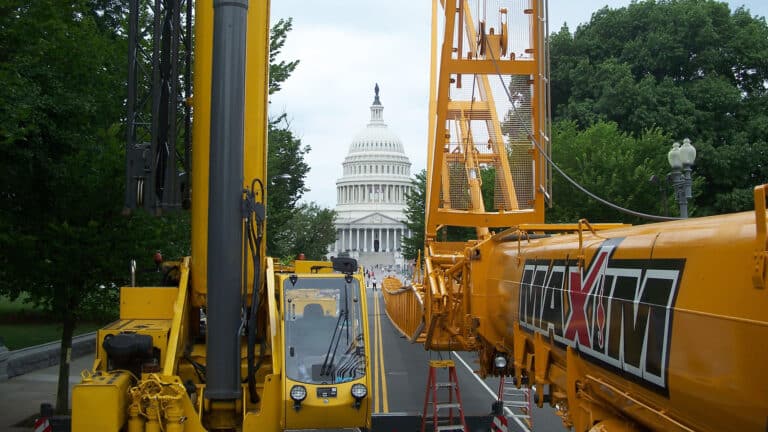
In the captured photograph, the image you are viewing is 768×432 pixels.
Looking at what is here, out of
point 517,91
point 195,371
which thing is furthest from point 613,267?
point 517,91

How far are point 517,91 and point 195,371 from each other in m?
6.72

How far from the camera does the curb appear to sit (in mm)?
19688

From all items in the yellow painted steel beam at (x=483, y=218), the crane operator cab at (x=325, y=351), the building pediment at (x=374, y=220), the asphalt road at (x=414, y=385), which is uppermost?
the building pediment at (x=374, y=220)

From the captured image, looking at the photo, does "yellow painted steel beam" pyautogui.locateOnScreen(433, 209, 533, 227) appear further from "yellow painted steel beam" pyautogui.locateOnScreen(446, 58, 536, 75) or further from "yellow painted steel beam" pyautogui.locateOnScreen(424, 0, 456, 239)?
"yellow painted steel beam" pyautogui.locateOnScreen(446, 58, 536, 75)

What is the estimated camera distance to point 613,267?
17.5ft

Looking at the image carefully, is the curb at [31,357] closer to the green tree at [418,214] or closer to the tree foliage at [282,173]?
the tree foliage at [282,173]

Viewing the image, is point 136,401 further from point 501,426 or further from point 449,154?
point 449,154

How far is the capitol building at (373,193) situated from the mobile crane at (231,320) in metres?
149

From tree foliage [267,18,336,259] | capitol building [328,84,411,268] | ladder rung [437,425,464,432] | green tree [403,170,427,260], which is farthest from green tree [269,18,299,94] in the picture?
capitol building [328,84,411,268]

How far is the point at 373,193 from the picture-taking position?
173 m

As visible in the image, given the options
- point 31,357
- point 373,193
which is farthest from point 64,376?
point 373,193

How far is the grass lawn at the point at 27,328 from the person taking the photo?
26.0m

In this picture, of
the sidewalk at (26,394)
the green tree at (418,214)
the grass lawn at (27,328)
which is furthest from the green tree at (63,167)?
the green tree at (418,214)

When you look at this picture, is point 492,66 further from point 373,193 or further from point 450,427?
point 373,193
